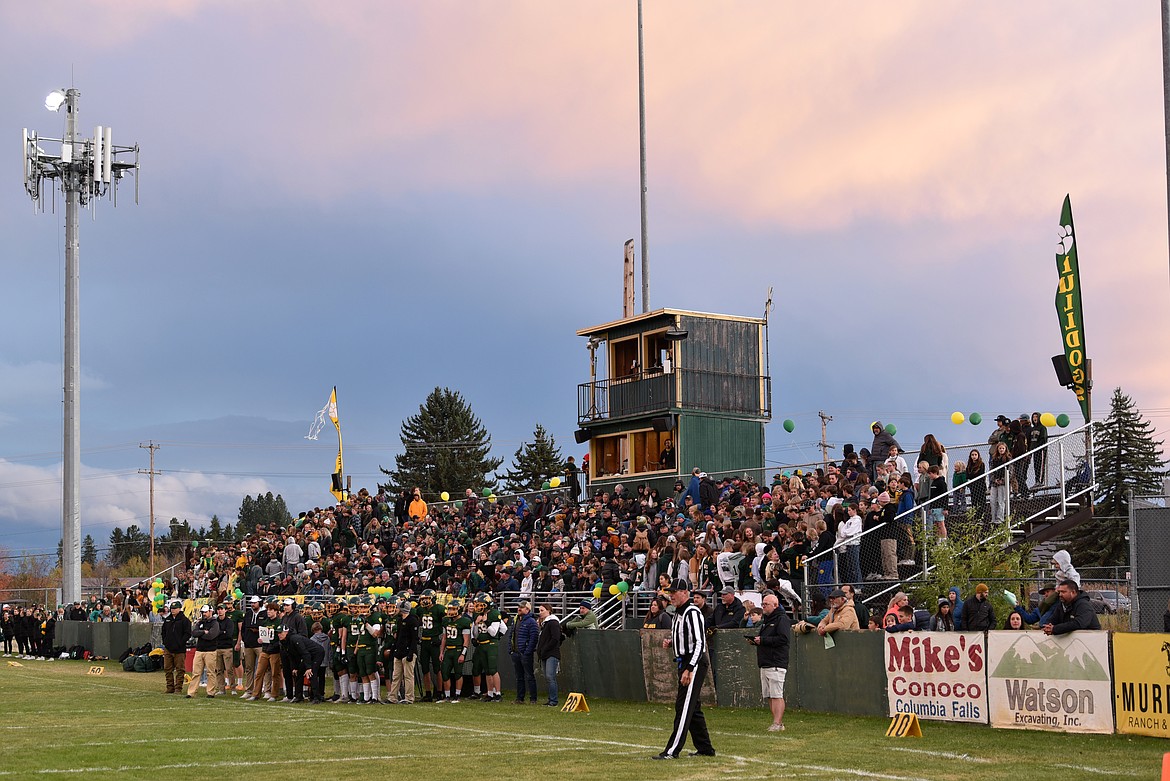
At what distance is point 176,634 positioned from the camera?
29594mm

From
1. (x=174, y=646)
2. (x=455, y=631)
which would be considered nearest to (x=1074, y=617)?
(x=455, y=631)

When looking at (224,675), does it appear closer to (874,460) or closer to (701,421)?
(874,460)

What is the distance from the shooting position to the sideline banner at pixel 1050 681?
56.6ft

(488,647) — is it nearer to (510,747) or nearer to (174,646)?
(174,646)

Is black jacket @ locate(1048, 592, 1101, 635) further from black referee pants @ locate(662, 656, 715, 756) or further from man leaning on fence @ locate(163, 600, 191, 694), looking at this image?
man leaning on fence @ locate(163, 600, 191, 694)

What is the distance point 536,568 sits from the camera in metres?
33.3

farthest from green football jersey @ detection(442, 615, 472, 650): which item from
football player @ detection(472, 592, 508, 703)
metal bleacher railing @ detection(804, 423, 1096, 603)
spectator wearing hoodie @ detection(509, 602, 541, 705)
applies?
metal bleacher railing @ detection(804, 423, 1096, 603)

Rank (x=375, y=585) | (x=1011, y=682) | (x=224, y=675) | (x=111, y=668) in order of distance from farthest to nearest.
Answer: (x=111, y=668)
(x=375, y=585)
(x=224, y=675)
(x=1011, y=682)

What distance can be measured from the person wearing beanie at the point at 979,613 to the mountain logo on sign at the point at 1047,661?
109 cm

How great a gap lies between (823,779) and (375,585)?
82.4ft

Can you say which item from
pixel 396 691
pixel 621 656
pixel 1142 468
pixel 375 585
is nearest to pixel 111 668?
pixel 375 585

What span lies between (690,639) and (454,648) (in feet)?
36.5

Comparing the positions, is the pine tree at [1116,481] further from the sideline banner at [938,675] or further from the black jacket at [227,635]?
the black jacket at [227,635]

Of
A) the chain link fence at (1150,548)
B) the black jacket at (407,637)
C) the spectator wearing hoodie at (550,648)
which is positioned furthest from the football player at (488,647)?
the chain link fence at (1150,548)
